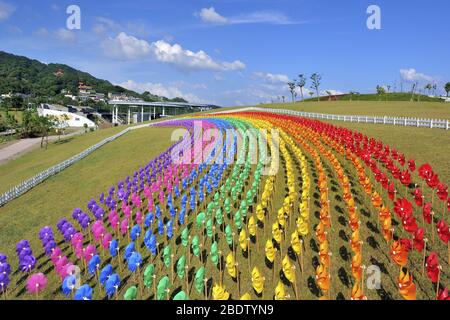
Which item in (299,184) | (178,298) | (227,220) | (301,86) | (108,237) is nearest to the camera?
(178,298)

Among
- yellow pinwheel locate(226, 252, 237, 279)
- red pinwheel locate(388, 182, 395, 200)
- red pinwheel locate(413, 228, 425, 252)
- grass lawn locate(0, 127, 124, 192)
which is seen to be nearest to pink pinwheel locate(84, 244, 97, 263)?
yellow pinwheel locate(226, 252, 237, 279)

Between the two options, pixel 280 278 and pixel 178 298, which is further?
pixel 280 278

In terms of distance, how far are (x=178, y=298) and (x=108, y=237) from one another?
8.71 m

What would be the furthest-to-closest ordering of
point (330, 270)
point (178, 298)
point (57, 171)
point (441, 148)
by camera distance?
point (57, 171) → point (441, 148) → point (330, 270) → point (178, 298)

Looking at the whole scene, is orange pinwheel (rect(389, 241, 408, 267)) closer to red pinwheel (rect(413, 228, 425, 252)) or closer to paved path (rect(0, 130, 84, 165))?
red pinwheel (rect(413, 228, 425, 252))

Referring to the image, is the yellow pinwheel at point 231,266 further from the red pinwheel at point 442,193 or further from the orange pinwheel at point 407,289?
the red pinwheel at point 442,193

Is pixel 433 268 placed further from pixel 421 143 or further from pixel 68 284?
pixel 421 143

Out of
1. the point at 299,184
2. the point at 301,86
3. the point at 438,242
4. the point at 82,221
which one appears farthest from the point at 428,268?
the point at 301,86

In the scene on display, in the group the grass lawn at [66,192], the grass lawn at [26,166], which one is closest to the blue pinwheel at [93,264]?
the grass lawn at [66,192]

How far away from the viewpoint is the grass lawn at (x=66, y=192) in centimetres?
2455

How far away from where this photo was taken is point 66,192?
106 feet

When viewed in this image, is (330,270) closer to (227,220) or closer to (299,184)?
(227,220)

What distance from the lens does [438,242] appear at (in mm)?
16391

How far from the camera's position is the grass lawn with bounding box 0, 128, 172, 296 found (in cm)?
2455
